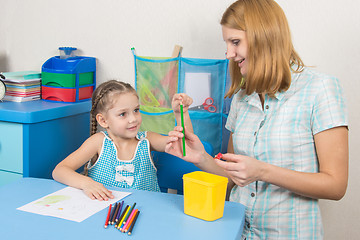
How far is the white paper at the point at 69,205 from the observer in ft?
3.33

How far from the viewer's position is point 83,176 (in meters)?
1.26

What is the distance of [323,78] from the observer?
1.22 m

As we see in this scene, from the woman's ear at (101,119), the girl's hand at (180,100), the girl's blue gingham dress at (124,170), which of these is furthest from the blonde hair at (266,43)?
the woman's ear at (101,119)

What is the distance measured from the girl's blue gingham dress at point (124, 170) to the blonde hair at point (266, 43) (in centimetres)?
54

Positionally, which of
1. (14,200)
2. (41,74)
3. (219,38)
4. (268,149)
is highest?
(219,38)

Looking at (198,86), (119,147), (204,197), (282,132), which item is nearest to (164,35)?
(198,86)

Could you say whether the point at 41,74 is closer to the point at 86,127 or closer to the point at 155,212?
the point at 86,127

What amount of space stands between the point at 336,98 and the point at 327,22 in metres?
0.53

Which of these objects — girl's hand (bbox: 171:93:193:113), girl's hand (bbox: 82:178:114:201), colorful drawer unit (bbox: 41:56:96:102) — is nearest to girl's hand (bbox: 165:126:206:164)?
girl's hand (bbox: 171:93:193:113)

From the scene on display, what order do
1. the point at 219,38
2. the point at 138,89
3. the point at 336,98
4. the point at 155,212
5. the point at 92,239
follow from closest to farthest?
the point at 92,239, the point at 155,212, the point at 336,98, the point at 219,38, the point at 138,89

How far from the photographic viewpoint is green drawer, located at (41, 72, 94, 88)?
1.96 meters

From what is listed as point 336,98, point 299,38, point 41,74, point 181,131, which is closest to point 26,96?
point 41,74

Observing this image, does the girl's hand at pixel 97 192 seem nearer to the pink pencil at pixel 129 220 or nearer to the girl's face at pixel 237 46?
the pink pencil at pixel 129 220

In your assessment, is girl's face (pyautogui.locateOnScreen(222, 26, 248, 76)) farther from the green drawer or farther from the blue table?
the green drawer
